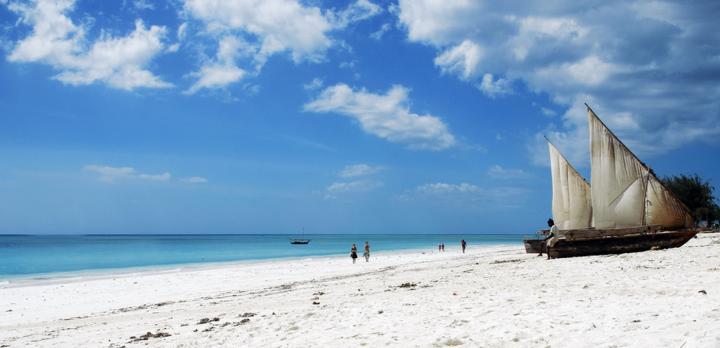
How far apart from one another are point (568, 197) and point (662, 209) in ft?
24.7

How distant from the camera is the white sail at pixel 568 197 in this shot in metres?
31.2

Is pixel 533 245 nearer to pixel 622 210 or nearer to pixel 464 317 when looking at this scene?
pixel 622 210

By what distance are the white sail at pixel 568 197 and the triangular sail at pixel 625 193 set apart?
17.2 feet

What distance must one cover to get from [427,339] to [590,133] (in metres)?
22.3

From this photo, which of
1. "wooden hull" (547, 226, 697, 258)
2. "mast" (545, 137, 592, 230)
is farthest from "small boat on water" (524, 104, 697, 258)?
"mast" (545, 137, 592, 230)

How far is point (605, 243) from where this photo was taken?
2286 cm

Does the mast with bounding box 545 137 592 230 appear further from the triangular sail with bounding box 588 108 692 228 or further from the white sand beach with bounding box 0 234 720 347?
the white sand beach with bounding box 0 234 720 347

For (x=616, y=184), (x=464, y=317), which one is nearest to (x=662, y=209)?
(x=616, y=184)

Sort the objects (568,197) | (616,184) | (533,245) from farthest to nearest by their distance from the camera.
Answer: (533,245)
(568,197)
(616,184)

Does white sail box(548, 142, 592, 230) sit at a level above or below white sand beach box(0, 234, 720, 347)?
above

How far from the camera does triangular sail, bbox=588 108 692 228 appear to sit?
24703 mm

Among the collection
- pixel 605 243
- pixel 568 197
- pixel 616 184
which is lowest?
pixel 605 243

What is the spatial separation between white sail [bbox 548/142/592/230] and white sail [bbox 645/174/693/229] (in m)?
6.19

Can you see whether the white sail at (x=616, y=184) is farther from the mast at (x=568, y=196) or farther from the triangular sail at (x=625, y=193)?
the mast at (x=568, y=196)
